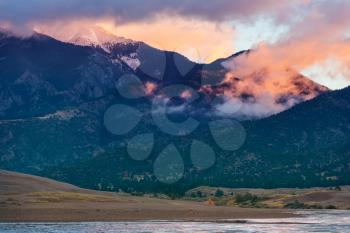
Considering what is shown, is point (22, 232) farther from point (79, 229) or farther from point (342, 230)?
point (342, 230)

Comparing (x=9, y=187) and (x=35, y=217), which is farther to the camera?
(x=9, y=187)

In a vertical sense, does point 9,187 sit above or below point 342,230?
above

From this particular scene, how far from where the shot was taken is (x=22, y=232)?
9675cm

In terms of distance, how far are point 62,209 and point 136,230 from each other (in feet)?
175

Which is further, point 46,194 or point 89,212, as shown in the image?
point 46,194

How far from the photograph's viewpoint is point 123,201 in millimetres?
192125

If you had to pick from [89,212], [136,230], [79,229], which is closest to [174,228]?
[136,230]

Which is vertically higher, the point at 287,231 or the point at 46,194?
the point at 46,194

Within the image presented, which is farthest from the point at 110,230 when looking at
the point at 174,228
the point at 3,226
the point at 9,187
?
the point at 9,187

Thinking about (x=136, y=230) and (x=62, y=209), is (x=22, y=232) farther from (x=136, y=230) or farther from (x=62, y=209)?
(x=62, y=209)

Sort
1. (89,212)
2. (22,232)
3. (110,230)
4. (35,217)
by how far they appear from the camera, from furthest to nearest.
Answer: (89,212) < (35,217) < (110,230) < (22,232)

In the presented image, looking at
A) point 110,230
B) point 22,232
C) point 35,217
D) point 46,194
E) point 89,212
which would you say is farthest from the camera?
point 46,194

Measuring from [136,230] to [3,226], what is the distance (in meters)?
22.5

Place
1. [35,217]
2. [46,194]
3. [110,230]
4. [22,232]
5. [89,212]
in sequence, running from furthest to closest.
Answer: [46,194] → [89,212] → [35,217] → [110,230] → [22,232]
